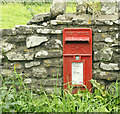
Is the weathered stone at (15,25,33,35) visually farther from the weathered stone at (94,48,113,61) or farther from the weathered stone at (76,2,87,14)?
the weathered stone at (94,48,113,61)

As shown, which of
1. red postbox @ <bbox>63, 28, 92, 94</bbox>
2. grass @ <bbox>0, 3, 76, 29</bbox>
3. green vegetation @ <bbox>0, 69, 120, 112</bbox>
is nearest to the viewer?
green vegetation @ <bbox>0, 69, 120, 112</bbox>

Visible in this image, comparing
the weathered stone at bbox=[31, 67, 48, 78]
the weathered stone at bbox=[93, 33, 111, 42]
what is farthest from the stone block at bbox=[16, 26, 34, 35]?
the weathered stone at bbox=[93, 33, 111, 42]

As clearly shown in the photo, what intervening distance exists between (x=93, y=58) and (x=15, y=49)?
1251mm

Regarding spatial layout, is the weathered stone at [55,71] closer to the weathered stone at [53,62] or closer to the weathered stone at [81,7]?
the weathered stone at [53,62]

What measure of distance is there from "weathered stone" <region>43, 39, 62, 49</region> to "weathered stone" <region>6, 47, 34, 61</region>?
10.6 inches

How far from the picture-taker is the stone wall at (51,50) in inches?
116

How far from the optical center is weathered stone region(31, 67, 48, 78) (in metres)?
3.07

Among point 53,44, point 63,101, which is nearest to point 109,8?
point 53,44

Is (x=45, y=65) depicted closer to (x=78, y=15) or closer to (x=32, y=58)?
(x=32, y=58)

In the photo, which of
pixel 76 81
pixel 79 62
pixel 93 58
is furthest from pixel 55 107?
pixel 93 58

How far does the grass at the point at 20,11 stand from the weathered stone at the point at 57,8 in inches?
41.0

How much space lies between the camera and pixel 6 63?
10.2 feet

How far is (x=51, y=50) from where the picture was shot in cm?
304

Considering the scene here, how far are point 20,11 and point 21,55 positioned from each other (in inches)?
75.5
